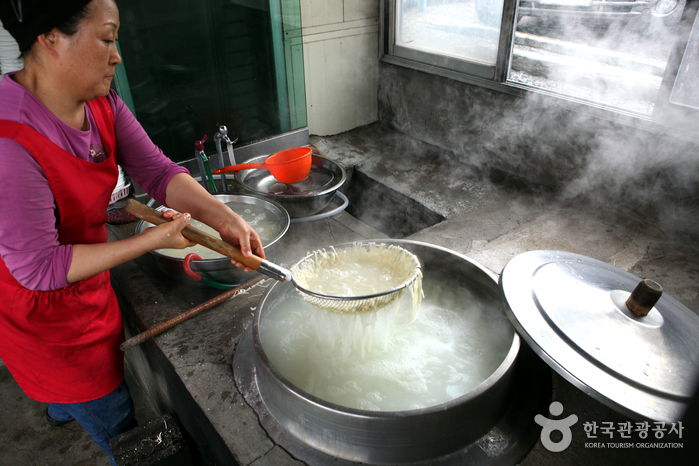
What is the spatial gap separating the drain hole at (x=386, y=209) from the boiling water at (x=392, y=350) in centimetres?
137

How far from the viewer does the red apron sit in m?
1.57

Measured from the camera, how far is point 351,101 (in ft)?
15.8

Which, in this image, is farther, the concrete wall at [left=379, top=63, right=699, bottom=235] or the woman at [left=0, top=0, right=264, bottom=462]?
the concrete wall at [left=379, top=63, right=699, bottom=235]

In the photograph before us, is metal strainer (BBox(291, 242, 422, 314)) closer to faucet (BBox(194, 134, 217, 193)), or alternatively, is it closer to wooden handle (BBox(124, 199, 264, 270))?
wooden handle (BBox(124, 199, 264, 270))

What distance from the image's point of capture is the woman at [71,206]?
1346 millimetres

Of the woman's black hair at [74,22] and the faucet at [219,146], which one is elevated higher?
the woman's black hair at [74,22]

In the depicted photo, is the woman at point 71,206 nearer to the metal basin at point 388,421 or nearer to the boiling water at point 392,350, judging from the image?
the boiling water at point 392,350

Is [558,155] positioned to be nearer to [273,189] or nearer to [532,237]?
[532,237]

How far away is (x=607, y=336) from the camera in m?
1.44

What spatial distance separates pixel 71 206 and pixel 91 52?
1.86 feet

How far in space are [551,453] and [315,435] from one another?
2.91 feet

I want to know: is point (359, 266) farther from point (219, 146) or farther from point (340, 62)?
point (340, 62)

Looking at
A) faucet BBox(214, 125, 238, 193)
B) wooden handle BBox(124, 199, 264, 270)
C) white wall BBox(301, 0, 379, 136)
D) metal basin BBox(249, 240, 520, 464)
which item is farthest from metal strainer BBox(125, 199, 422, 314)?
white wall BBox(301, 0, 379, 136)

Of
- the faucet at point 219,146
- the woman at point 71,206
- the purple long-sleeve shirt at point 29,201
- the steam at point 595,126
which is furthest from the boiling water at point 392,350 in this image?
the steam at point 595,126
